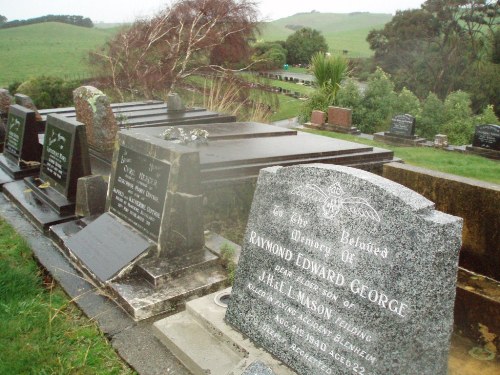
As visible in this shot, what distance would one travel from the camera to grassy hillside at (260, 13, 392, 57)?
68.9m

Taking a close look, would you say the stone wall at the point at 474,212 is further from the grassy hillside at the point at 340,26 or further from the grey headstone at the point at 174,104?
the grassy hillside at the point at 340,26

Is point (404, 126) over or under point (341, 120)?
over

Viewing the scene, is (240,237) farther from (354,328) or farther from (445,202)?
(354,328)

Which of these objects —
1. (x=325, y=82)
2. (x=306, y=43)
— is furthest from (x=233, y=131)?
(x=306, y=43)

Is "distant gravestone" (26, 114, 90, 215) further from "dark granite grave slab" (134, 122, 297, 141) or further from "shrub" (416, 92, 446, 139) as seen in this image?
"shrub" (416, 92, 446, 139)

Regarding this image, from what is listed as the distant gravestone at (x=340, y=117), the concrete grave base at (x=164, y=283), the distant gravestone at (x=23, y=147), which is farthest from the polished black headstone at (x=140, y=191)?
the distant gravestone at (x=340, y=117)

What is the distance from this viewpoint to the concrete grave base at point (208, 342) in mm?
2518

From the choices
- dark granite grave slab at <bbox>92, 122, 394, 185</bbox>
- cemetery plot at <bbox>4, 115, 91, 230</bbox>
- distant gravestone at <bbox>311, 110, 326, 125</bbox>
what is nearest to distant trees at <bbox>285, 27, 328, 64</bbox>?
distant gravestone at <bbox>311, 110, 326, 125</bbox>

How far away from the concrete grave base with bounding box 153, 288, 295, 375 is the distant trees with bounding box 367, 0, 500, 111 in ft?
92.4

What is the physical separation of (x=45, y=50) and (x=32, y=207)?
38.5 metres

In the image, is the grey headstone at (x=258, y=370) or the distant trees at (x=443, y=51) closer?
the grey headstone at (x=258, y=370)

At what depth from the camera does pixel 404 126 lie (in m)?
12.4

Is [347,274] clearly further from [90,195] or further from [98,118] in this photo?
[98,118]

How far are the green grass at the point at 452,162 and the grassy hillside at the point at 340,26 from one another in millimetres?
53442
